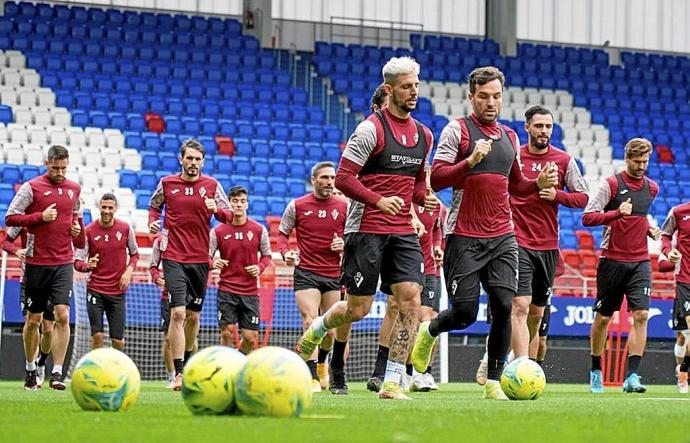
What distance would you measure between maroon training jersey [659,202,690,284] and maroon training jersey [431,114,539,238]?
18.4 feet

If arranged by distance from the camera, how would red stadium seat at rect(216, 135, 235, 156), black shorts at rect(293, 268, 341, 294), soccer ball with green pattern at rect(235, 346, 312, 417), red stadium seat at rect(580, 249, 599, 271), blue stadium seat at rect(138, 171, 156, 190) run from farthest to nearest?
red stadium seat at rect(216, 135, 235, 156), blue stadium seat at rect(138, 171, 156, 190), red stadium seat at rect(580, 249, 599, 271), black shorts at rect(293, 268, 341, 294), soccer ball with green pattern at rect(235, 346, 312, 417)

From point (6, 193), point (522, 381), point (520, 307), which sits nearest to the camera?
point (522, 381)

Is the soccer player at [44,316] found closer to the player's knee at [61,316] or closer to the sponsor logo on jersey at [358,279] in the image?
the player's knee at [61,316]

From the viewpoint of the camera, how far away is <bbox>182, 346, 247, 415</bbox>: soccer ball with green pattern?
6.44 m

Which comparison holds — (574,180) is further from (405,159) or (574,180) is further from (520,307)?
(405,159)

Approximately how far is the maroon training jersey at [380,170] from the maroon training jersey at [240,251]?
17.9ft

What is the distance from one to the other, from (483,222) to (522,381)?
128 centimetres

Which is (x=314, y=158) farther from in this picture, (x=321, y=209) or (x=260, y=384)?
(x=260, y=384)

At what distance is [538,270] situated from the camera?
11.8m

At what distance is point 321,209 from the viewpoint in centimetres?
1346

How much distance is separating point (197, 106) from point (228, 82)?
196 cm

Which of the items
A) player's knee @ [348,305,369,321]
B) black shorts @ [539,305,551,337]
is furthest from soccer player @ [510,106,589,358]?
player's knee @ [348,305,369,321]

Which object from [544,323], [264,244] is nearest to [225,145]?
[264,244]

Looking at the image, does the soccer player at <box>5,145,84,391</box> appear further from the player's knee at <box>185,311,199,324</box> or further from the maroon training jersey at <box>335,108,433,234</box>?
the maroon training jersey at <box>335,108,433,234</box>
